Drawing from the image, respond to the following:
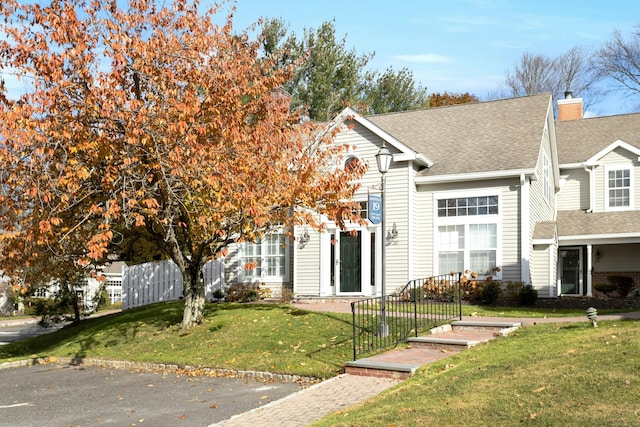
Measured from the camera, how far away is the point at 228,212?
586 inches

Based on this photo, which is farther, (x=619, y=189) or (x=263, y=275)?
(x=619, y=189)

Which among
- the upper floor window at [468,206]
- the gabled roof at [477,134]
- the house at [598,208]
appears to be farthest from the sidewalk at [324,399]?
the house at [598,208]

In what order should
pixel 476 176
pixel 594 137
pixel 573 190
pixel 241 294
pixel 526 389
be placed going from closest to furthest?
pixel 526 389
pixel 476 176
pixel 241 294
pixel 573 190
pixel 594 137

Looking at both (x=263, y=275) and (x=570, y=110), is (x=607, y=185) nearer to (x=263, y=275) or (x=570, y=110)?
(x=570, y=110)

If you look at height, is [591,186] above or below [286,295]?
above

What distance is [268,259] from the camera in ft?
81.7

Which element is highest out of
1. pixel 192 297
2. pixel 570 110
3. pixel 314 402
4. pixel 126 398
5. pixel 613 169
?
pixel 570 110

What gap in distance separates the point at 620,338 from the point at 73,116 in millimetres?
11066

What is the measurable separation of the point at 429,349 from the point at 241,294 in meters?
11.5

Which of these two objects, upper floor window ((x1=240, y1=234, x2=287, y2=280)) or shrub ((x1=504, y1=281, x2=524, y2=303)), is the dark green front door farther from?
shrub ((x1=504, y1=281, x2=524, y2=303))

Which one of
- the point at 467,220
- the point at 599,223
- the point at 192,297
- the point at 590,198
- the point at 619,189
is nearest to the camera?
the point at 192,297

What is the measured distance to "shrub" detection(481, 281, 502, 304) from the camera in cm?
2031

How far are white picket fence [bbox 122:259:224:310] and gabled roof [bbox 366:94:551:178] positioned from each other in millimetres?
8264

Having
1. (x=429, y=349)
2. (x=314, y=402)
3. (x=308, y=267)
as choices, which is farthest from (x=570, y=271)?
(x=314, y=402)
